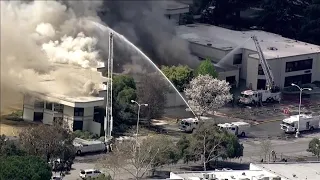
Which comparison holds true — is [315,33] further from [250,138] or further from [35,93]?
[35,93]

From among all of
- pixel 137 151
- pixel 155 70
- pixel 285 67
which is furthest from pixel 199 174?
pixel 285 67

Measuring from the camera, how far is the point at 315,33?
3209 inches

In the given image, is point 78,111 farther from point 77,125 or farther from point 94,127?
point 94,127

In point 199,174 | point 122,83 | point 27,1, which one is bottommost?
point 199,174

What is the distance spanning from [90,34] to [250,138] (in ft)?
39.6

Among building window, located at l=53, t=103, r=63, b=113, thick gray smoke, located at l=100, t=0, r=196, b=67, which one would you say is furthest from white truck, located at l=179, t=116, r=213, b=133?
thick gray smoke, located at l=100, t=0, r=196, b=67

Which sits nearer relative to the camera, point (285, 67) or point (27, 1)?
point (27, 1)

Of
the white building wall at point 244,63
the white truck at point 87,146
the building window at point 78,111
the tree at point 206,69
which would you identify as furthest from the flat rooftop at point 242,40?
the white truck at point 87,146

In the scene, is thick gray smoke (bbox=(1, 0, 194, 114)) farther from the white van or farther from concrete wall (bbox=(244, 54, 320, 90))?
the white van

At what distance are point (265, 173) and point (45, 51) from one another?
2000 cm

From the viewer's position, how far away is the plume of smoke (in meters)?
59.8

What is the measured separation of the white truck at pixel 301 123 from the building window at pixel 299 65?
9523 mm

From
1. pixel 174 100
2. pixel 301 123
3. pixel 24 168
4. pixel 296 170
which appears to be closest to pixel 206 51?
pixel 174 100

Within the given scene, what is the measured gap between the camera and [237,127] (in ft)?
200
